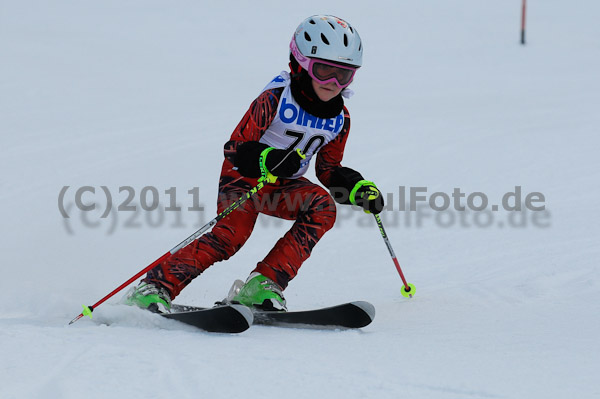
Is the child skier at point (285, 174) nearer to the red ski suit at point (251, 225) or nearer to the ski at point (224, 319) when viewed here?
the red ski suit at point (251, 225)

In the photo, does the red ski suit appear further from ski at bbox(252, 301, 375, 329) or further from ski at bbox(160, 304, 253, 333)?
ski at bbox(160, 304, 253, 333)

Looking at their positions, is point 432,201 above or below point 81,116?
below

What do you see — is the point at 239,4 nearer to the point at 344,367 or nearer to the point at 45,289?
the point at 45,289

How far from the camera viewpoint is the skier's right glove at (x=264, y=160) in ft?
11.8

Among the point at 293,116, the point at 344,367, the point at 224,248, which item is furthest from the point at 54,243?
the point at 344,367

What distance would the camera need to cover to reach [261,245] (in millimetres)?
6074

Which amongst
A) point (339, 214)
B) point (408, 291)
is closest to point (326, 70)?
point (408, 291)

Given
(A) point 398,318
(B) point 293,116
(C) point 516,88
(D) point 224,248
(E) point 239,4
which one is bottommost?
(A) point 398,318

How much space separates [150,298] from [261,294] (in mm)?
596

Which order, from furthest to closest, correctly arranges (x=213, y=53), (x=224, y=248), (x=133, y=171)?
(x=213, y=53) < (x=133, y=171) < (x=224, y=248)

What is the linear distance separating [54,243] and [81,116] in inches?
168

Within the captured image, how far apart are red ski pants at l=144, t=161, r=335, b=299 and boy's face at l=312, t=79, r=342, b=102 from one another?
0.54 m

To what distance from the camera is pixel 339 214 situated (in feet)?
22.0

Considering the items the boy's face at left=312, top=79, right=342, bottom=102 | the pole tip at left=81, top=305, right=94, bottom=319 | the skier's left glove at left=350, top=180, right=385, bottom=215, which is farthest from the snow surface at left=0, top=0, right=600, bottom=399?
the boy's face at left=312, top=79, right=342, bottom=102
